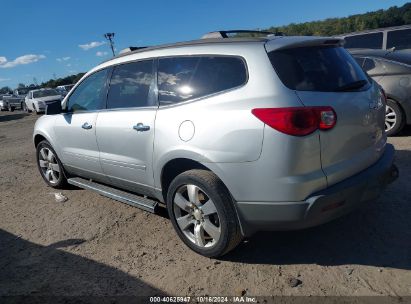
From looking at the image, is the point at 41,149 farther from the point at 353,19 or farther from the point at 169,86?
the point at 353,19

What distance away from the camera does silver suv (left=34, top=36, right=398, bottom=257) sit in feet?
9.23

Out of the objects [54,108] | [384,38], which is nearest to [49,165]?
[54,108]

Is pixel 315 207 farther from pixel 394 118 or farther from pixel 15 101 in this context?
pixel 15 101

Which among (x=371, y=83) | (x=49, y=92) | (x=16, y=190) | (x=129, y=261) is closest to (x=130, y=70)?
(x=129, y=261)

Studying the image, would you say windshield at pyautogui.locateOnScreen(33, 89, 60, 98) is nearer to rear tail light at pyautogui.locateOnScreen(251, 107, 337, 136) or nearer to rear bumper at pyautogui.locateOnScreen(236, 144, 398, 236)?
rear bumper at pyautogui.locateOnScreen(236, 144, 398, 236)

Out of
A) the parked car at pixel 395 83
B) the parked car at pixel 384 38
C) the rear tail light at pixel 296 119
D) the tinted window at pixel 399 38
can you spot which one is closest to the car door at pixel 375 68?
the parked car at pixel 395 83

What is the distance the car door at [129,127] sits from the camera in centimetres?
375

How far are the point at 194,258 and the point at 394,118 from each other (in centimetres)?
472

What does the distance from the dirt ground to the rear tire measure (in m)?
2.01

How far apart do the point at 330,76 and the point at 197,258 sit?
76.5 inches

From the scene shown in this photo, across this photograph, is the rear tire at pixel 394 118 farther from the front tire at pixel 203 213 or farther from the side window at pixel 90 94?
the side window at pixel 90 94

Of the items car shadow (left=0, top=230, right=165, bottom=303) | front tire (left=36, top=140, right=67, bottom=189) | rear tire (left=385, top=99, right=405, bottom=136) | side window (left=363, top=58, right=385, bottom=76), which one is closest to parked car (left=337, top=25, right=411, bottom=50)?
side window (left=363, top=58, right=385, bottom=76)

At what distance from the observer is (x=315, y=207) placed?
9.26 ft

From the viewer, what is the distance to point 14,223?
4859 mm
